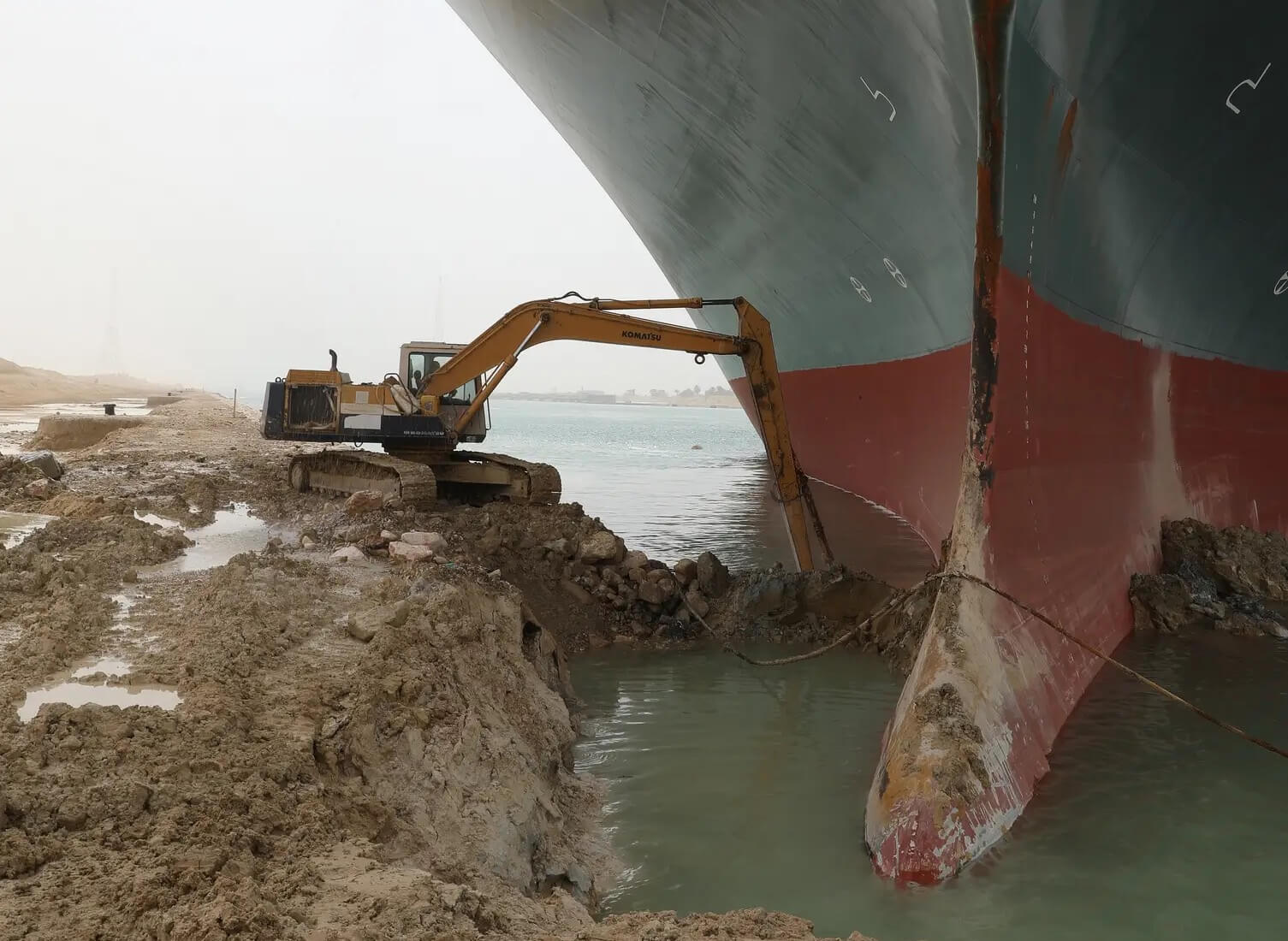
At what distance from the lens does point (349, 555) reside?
20.5 ft

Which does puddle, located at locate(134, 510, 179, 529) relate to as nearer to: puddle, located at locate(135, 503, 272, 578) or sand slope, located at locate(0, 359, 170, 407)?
puddle, located at locate(135, 503, 272, 578)

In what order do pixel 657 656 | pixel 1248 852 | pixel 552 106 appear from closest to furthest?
pixel 1248 852, pixel 657 656, pixel 552 106

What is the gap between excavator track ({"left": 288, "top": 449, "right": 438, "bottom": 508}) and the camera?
28.4ft

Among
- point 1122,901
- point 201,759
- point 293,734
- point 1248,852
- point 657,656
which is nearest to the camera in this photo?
point 201,759

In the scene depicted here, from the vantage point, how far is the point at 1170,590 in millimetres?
7305

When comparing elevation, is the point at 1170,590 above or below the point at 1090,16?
below

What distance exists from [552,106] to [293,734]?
11.4 m

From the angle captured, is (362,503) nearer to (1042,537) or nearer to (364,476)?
(364,476)

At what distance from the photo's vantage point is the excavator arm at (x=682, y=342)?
765 cm

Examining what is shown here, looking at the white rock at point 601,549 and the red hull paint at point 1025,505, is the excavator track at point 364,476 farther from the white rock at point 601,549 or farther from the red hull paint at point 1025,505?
the red hull paint at point 1025,505

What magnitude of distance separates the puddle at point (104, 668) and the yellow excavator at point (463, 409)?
4593 mm

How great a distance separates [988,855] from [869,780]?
94 cm

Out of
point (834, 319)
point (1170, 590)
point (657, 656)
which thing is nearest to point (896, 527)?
point (834, 319)

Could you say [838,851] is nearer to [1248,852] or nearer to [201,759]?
[1248,852]
